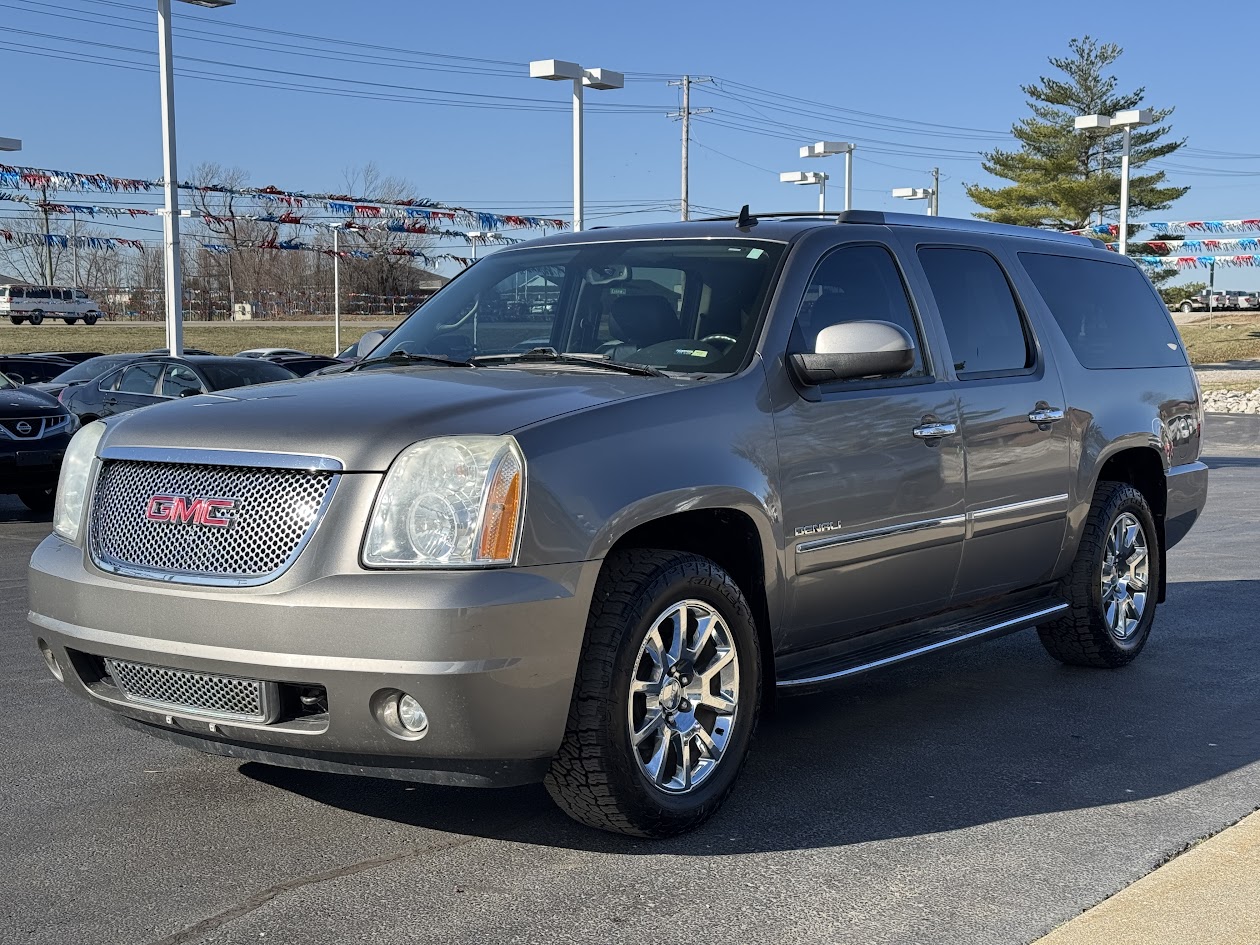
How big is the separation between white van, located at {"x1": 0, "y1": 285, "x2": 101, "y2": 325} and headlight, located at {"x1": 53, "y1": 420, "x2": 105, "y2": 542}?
6919 cm

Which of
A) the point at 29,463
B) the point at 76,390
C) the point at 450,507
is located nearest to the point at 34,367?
the point at 76,390

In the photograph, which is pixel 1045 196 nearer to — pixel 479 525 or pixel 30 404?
pixel 30 404

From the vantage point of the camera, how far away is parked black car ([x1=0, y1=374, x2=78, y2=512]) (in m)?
12.1

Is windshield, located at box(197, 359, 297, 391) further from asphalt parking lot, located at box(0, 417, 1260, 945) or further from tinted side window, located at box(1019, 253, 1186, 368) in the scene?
tinted side window, located at box(1019, 253, 1186, 368)

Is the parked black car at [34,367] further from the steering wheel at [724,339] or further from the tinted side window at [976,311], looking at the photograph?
the steering wheel at [724,339]

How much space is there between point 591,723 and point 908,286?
232 centimetres

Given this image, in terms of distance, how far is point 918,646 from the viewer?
523 centimetres

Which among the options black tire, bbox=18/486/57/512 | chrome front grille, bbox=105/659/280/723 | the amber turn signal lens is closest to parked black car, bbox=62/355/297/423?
black tire, bbox=18/486/57/512

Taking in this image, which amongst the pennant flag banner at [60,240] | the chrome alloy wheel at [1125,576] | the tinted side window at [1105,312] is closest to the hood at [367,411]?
the tinted side window at [1105,312]

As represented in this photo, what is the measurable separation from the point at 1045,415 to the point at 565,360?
6.91ft

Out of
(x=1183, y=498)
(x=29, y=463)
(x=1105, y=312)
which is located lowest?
(x=29, y=463)

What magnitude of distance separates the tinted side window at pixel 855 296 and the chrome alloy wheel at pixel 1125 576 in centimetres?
170

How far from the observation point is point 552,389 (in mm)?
4301

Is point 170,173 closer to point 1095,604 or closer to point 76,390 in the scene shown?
point 76,390
